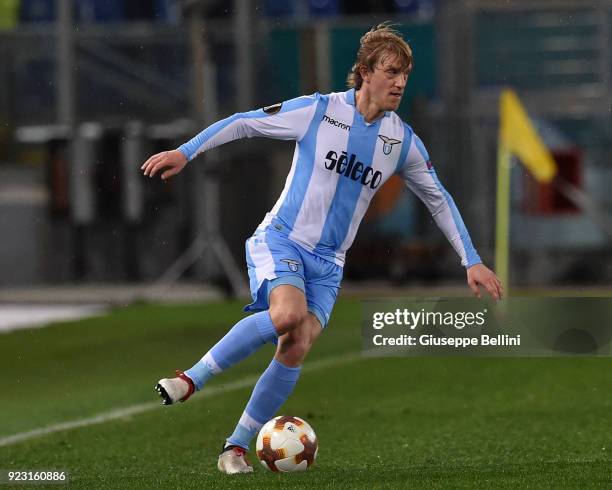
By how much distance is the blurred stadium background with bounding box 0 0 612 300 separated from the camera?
23781mm

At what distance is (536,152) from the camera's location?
812 inches

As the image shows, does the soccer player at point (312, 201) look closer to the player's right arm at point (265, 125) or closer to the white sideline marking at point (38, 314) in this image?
the player's right arm at point (265, 125)

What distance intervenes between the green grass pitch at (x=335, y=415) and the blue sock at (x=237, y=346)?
48 cm

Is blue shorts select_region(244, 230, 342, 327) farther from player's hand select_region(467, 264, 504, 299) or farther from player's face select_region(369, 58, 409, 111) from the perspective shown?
player's face select_region(369, 58, 409, 111)

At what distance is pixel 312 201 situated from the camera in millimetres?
7145

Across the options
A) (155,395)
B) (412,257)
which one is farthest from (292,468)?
(412,257)

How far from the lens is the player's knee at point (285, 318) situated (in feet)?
22.2

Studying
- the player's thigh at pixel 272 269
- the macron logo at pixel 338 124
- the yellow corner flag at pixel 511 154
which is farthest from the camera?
the yellow corner flag at pixel 511 154

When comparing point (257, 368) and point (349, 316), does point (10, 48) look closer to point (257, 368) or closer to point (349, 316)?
point (349, 316)

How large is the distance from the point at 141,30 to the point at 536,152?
775cm

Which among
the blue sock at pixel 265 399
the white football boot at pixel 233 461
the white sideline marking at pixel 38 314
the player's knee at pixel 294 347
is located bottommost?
the white sideline marking at pixel 38 314

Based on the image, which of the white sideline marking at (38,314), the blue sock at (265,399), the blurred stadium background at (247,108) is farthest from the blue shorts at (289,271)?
the blurred stadium background at (247,108)

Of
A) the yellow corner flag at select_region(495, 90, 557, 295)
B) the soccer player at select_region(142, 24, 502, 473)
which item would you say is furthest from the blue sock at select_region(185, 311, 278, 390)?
the yellow corner flag at select_region(495, 90, 557, 295)

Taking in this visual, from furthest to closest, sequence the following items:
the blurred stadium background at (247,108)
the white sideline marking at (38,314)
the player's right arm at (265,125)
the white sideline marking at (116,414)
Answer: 1. the blurred stadium background at (247,108)
2. the white sideline marking at (38,314)
3. the white sideline marking at (116,414)
4. the player's right arm at (265,125)
